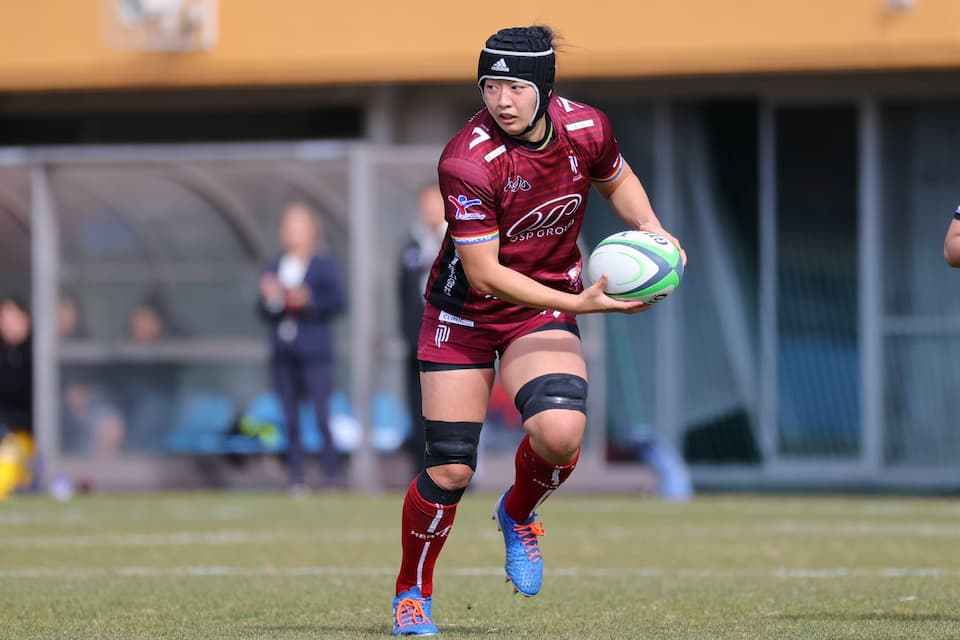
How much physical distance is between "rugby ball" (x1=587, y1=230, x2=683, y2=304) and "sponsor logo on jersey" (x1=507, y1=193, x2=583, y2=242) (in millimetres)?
237

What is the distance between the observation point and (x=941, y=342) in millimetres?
16438

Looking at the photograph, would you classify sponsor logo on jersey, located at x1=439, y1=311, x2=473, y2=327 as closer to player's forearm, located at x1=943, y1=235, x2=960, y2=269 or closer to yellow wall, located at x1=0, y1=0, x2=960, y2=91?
player's forearm, located at x1=943, y1=235, x2=960, y2=269

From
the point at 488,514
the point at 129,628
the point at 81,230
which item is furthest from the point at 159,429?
the point at 129,628

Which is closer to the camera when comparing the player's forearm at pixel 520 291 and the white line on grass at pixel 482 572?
the player's forearm at pixel 520 291

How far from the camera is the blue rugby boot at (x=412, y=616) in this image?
6426 mm

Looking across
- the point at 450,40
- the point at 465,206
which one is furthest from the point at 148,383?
the point at 465,206

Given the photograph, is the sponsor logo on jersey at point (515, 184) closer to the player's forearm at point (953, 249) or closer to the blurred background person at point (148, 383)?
the player's forearm at point (953, 249)

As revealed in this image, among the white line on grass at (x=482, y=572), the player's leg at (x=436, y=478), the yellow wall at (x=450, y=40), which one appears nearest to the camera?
the player's leg at (x=436, y=478)

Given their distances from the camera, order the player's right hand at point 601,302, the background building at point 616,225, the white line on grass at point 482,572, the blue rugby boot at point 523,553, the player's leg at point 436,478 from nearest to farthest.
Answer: the player's right hand at point 601,302 → the player's leg at point 436,478 → the blue rugby boot at point 523,553 → the white line on grass at point 482,572 → the background building at point 616,225

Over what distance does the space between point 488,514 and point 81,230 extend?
5760 mm

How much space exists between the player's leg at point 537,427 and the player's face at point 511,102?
34.3 inches

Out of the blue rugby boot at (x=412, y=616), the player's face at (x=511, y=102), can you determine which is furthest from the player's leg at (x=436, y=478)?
the player's face at (x=511, y=102)

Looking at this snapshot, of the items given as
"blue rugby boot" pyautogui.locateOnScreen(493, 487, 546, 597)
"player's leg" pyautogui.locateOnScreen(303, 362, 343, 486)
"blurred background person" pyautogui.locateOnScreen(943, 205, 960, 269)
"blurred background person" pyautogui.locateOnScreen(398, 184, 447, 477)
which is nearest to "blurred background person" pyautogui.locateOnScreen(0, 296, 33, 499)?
"player's leg" pyautogui.locateOnScreen(303, 362, 343, 486)

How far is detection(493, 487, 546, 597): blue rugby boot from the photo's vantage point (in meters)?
6.57
